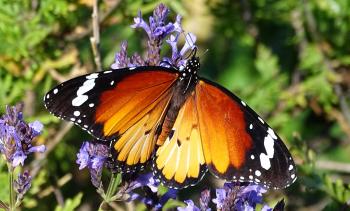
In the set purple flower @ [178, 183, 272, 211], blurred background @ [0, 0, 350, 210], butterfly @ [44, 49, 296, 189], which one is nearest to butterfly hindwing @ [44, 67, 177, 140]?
butterfly @ [44, 49, 296, 189]

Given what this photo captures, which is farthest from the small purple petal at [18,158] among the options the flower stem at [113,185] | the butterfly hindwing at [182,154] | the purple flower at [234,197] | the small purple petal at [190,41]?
the small purple petal at [190,41]

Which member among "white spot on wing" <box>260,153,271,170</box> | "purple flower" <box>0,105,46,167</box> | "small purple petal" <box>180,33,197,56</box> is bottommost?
"purple flower" <box>0,105,46,167</box>

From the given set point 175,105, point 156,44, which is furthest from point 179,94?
point 156,44

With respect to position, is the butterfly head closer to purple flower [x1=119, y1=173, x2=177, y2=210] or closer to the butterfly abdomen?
the butterfly abdomen

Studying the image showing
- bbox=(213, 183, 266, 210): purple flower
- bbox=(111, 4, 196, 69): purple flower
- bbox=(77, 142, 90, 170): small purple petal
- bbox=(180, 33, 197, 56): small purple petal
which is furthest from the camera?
bbox=(180, 33, 197, 56): small purple petal

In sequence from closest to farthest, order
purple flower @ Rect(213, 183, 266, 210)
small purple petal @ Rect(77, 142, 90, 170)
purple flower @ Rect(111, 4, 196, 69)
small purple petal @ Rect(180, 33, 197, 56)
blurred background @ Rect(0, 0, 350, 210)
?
1. purple flower @ Rect(213, 183, 266, 210)
2. small purple petal @ Rect(77, 142, 90, 170)
3. purple flower @ Rect(111, 4, 196, 69)
4. small purple petal @ Rect(180, 33, 197, 56)
5. blurred background @ Rect(0, 0, 350, 210)
